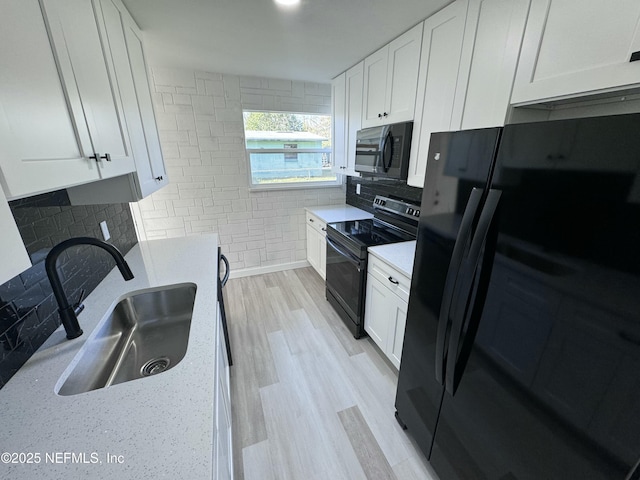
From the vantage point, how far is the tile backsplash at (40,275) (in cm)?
85

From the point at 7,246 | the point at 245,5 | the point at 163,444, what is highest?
the point at 245,5

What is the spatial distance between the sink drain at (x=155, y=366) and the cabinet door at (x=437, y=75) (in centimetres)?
181

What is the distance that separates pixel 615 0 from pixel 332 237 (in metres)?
2.07

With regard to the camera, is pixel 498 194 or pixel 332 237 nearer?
pixel 498 194

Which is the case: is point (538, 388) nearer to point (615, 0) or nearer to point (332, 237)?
point (615, 0)

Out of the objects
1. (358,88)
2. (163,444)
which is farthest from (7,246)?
(358,88)

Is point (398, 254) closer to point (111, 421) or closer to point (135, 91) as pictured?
point (111, 421)

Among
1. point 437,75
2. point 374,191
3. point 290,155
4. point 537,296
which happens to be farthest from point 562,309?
point 290,155

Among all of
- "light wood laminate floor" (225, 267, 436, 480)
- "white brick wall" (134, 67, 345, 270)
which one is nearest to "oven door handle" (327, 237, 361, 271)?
"light wood laminate floor" (225, 267, 436, 480)

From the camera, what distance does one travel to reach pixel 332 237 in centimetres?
255

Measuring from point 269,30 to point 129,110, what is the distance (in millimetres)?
1142

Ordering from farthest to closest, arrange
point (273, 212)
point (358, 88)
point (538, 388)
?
point (273, 212) → point (358, 88) → point (538, 388)

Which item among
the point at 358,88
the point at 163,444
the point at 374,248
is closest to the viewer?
the point at 163,444

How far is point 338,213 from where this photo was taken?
313cm
